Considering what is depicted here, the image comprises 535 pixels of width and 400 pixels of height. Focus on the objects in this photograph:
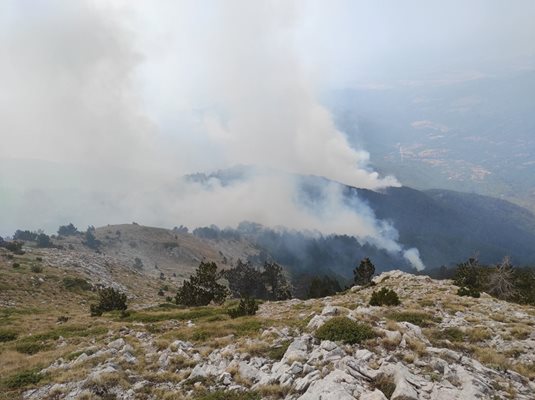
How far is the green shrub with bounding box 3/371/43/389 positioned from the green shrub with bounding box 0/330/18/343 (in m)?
16.6

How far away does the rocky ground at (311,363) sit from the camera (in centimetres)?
1277

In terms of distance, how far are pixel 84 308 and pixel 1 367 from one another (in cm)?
4046

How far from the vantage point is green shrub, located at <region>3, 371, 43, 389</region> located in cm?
1903

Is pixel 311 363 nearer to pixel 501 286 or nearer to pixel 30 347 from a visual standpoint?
pixel 30 347

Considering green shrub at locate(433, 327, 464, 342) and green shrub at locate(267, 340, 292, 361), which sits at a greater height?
green shrub at locate(433, 327, 464, 342)

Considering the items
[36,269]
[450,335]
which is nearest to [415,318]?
[450,335]

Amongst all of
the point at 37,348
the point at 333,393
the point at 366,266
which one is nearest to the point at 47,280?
the point at 37,348

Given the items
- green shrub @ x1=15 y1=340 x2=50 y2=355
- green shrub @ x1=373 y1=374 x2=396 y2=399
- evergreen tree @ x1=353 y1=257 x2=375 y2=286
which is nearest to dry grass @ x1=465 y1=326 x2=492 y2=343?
green shrub @ x1=373 y1=374 x2=396 y2=399

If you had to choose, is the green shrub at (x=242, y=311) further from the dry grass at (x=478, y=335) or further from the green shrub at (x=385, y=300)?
the dry grass at (x=478, y=335)

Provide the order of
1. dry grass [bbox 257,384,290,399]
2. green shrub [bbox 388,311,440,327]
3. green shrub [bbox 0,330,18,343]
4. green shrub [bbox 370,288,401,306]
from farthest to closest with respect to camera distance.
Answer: green shrub [bbox 0,330,18,343]
green shrub [bbox 370,288,401,306]
green shrub [bbox 388,311,440,327]
dry grass [bbox 257,384,290,399]

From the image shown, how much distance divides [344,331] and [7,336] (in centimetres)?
3283

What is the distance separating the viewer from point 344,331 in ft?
58.0

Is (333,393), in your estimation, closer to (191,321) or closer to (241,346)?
(241,346)

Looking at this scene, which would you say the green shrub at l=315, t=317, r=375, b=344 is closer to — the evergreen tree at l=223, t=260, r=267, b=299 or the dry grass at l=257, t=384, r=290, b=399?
the dry grass at l=257, t=384, r=290, b=399
